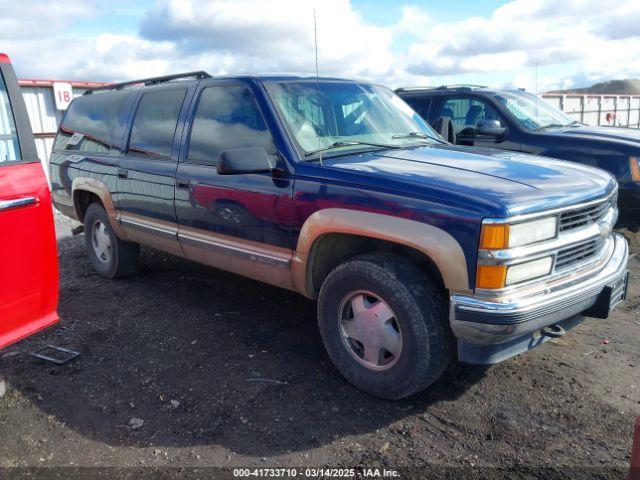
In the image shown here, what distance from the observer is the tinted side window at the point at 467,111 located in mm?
7105

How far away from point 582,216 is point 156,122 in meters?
3.43

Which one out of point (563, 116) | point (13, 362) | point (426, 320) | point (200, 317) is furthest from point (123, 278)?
point (563, 116)

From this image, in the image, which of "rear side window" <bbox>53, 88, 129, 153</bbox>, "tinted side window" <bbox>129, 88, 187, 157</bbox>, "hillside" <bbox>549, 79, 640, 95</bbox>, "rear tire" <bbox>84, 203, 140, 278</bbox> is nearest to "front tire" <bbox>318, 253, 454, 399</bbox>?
"tinted side window" <bbox>129, 88, 187, 157</bbox>

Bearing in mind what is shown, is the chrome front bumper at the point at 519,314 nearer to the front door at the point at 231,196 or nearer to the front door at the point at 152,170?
the front door at the point at 231,196

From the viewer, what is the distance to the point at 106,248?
576 cm

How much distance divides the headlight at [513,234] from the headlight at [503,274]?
0.35 feet

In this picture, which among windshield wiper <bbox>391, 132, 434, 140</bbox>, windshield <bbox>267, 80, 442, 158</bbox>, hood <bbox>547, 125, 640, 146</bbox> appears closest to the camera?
windshield <bbox>267, 80, 442, 158</bbox>

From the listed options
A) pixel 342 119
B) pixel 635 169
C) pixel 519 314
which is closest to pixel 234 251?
pixel 342 119

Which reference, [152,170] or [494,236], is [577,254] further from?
[152,170]

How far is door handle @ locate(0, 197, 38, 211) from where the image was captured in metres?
3.00

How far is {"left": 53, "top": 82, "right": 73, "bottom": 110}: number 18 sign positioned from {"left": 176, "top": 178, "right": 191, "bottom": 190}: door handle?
29.2 feet

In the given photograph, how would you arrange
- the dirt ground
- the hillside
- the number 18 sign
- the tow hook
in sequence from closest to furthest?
1. the dirt ground
2. the tow hook
3. the number 18 sign
4. the hillside

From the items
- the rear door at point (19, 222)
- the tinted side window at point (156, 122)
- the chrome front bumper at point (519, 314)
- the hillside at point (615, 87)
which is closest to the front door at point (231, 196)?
the tinted side window at point (156, 122)

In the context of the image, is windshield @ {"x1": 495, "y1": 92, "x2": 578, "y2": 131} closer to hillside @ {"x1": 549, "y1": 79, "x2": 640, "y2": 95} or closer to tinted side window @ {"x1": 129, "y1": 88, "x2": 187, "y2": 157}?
tinted side window @ {"x1": 129, "y1": 88, "x2": 187, "y2": 157}
